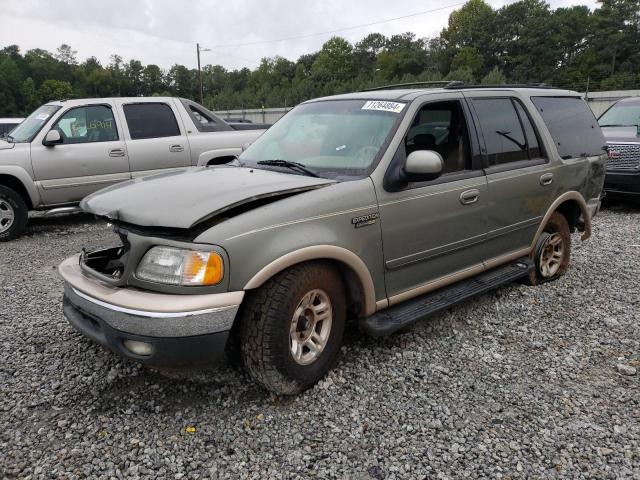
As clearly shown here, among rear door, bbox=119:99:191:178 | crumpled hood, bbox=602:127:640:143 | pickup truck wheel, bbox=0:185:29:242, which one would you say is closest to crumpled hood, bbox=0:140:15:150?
pickup truck wheel, bbox=0:185:29:242

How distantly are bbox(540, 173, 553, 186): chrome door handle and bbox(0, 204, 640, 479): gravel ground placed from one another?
3.80 feet

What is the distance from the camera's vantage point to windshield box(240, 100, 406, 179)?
3.31m

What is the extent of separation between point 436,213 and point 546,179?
1.57m

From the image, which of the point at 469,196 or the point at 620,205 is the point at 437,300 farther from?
the point at 620,205

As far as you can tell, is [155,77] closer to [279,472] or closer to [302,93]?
[302,93]

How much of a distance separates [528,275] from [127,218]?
368 centimetres

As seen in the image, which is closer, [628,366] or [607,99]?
[628,366]

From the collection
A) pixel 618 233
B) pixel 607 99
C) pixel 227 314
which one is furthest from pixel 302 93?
pixel 227 314

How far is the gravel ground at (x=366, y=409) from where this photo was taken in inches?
95.3

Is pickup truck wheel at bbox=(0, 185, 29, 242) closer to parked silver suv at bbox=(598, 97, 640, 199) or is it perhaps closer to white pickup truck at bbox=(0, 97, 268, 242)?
white pickup truck at bbox=(0, 97, 268, 242)

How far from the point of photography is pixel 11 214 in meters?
6.80

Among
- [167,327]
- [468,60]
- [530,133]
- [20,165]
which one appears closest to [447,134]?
[530,133]

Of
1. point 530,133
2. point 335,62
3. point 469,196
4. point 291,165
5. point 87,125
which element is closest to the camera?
point 291,165

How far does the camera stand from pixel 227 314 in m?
2.52
